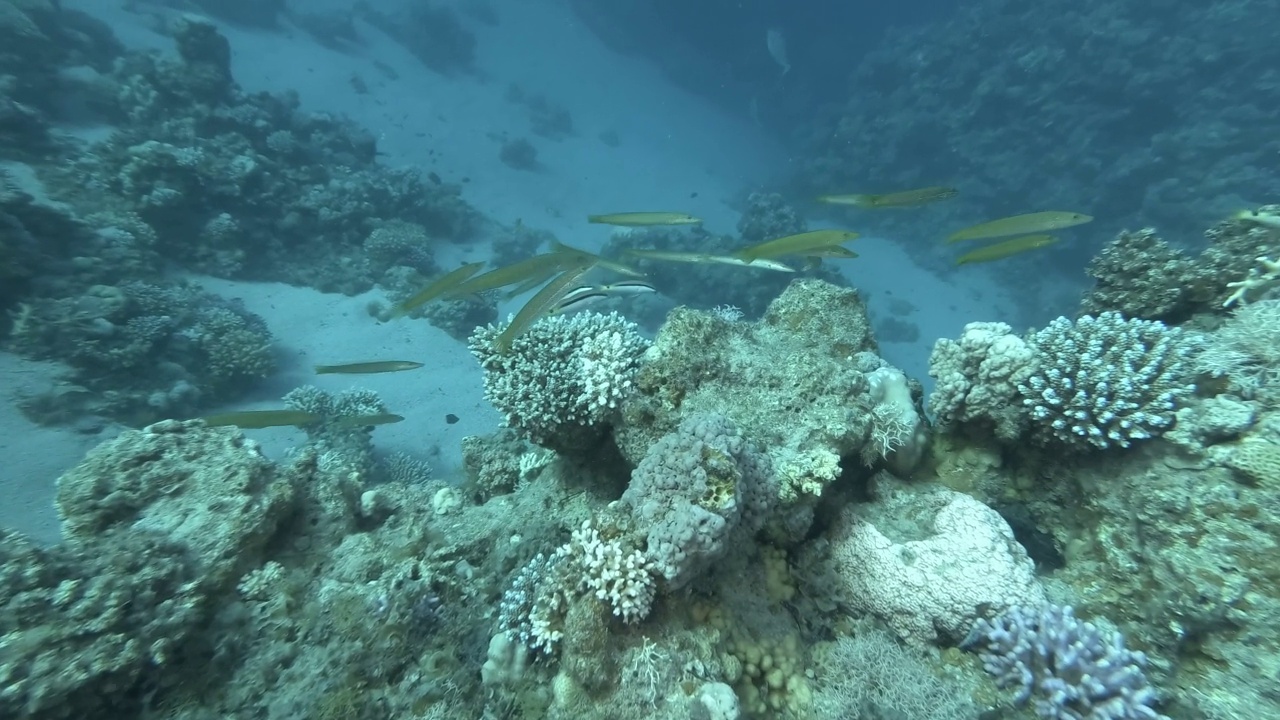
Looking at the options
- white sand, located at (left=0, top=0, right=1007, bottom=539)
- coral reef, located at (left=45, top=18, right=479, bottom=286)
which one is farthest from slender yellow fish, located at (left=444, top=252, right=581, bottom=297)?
coral reef, located at (left=45, top=18, right=479, bottom=286)

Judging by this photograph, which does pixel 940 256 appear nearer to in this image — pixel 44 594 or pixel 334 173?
pixel 334 173

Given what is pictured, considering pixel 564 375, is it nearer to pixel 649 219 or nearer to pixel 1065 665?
pixel 649 219

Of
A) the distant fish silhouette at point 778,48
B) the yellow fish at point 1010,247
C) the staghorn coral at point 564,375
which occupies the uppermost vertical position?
the distant fish silhouette at point 778,48

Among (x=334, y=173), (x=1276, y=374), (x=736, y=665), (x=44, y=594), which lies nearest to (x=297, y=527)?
(x=44, y=594)

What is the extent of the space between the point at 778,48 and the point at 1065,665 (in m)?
52.5

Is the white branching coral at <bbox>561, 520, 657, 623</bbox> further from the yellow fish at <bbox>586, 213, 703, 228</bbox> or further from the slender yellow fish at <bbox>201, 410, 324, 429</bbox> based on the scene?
the slender yellow fish at <bbox>201, 410, 324, 429</bbox>

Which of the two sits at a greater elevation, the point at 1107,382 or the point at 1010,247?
the point at 1010,247

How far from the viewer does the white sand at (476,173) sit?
10.3 meters

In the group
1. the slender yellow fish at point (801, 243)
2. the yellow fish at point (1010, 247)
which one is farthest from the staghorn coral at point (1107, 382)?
the slender yellow fish at point (801, 243)

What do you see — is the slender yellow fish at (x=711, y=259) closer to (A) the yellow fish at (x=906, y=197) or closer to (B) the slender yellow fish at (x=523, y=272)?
(A) the yellow fish at (x=906, y=197)

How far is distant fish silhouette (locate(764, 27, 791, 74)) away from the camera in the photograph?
4622 centimetres

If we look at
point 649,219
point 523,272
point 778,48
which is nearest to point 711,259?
point 649,219

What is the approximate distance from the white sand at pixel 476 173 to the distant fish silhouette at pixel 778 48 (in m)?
5.35

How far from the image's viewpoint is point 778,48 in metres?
46.3
